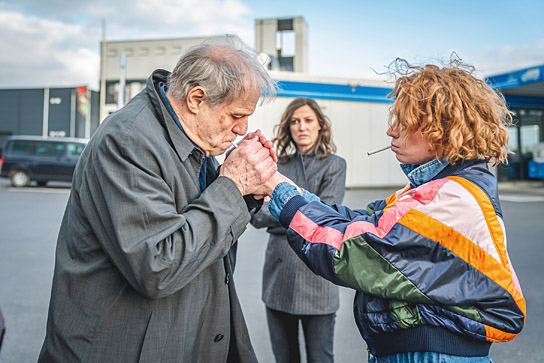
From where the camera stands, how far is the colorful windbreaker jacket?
124 cm

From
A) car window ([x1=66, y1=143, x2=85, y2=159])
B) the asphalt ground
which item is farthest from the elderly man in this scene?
car window ([x1=66, y1=143, x2=85, y2=159])

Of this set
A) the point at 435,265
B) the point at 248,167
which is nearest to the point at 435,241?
the point at 435,265

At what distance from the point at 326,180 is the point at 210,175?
122 centimetres

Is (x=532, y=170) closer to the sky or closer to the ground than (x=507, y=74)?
closer to the ground

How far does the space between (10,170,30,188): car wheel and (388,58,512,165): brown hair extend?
55.3 feet

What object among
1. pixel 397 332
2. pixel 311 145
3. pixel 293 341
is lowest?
pixel 293 341

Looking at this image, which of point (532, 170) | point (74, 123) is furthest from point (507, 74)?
point (74, 123)

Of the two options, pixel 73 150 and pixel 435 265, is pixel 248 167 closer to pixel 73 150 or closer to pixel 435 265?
pixel 435 265

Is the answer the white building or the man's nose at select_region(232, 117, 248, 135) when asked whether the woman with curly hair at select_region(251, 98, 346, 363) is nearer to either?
the man's nose at select_region(232, 117, 248, 135)

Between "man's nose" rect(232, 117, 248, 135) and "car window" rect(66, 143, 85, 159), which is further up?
"car window" rect(66, 143, 85, 159)

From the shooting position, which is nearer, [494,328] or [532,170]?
[494,328]

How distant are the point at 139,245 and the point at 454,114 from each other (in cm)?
105

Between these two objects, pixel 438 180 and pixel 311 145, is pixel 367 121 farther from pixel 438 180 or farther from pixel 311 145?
pixel 438 180

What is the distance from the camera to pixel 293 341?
2709 millimetres
